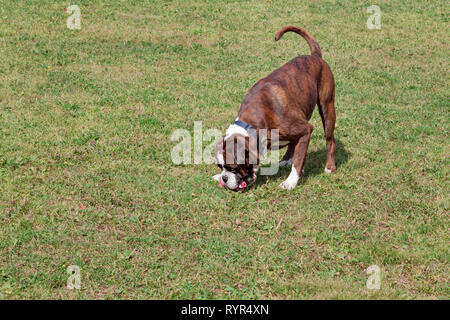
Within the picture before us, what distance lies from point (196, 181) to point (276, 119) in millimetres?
1447

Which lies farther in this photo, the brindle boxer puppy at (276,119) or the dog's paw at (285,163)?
the dog's paw at (285,163)

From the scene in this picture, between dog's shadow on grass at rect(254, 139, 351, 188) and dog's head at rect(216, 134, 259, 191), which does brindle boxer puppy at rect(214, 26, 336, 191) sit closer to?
dog's head at rect(216, 134, 259, 191)

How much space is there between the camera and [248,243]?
5957 mm

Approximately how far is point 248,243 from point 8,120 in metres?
5.22

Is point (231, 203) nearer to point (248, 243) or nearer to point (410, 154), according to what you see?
point (248, 243)

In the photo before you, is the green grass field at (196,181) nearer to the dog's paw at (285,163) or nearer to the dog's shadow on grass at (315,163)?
the dog's shadow on grass at (315,163)

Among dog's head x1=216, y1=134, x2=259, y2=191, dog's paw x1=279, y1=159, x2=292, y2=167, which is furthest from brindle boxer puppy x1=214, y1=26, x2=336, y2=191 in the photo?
dog's paw x1=279, y1=159, x2=292, y2=167

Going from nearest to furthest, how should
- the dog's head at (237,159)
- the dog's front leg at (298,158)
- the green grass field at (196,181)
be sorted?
1. the green grass field at (196,181)
2. the dog's head at (237,159)
3. the dog's front leg at (298,158)

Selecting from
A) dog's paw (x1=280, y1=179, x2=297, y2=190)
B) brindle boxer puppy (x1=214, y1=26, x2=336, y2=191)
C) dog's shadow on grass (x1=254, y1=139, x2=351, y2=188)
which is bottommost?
dog's paw (x1=280, y1=179, x2=297, y2=190)

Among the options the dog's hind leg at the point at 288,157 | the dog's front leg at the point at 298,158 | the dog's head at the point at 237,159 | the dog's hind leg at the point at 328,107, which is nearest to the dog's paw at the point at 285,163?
the dog's hind leg at the point at 288,157

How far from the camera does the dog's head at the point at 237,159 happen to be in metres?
6.35

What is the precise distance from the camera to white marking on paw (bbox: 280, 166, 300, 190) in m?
6.98

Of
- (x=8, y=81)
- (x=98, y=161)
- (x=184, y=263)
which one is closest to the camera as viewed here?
Result: (x=184, y=263)
